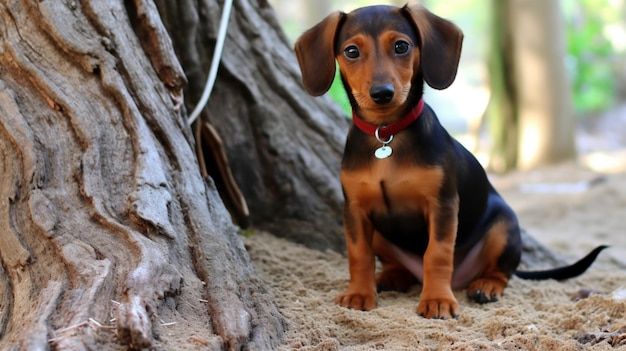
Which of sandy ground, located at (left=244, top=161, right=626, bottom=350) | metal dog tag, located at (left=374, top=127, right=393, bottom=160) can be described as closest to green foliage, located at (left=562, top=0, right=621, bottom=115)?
sandy ground, located at (left=244, top=161, right=626, bottom=350)

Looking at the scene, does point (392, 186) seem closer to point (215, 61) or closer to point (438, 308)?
point (438, 308)

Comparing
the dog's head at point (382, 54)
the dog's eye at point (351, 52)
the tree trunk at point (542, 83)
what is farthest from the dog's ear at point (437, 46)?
the tree trunk at point (542, 83)

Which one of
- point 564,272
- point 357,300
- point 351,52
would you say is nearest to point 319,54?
point 351,52

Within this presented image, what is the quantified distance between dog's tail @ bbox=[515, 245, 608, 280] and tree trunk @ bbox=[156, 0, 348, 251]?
1113 millimetres

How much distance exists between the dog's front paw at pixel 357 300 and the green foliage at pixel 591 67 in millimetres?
14105

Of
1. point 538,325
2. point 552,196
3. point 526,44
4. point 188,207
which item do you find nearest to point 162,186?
point 188,207

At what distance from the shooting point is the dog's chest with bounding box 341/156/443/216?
332 cm

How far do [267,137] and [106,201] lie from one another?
5.63 feet

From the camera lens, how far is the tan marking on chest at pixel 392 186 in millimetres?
3318

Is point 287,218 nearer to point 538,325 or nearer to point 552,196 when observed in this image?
point 538,325

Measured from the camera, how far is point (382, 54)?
125 inches

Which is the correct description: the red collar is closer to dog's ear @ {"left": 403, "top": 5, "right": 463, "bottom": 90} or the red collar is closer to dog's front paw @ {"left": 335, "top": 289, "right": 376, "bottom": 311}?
dog's ear @ {"left": 403, "top": 5, "right": 463, "bottom": 90}

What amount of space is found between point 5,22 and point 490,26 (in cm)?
765

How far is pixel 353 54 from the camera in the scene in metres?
3.25
